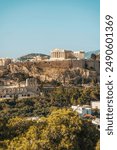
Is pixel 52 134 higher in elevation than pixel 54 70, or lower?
lower

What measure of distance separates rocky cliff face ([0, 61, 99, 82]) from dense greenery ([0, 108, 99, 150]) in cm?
5048

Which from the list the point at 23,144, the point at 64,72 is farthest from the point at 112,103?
the point at 64,72

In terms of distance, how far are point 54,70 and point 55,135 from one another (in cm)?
5804

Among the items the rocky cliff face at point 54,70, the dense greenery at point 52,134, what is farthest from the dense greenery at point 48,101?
the dense greenery at point 52,134

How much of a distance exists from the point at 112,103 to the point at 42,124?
37.4ft

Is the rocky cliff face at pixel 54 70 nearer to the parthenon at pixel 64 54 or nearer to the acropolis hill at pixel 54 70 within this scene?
the acropolis hill at pixel 54 70

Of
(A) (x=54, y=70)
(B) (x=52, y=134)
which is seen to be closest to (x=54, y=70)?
(A) (x=54, y=70)

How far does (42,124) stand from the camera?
52.5 feet

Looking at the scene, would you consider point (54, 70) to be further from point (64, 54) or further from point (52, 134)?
point (52, 134)

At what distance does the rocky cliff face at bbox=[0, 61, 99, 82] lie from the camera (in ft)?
226

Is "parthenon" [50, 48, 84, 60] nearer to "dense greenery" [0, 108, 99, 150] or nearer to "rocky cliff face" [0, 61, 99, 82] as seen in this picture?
"rocky cliff face" [0, 61, 99, 82]

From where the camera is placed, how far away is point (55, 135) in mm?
14477

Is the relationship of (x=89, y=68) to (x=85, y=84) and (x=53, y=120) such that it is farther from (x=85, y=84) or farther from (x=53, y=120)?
(x=53, y=120)

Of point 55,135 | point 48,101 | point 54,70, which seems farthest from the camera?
point 54,70
